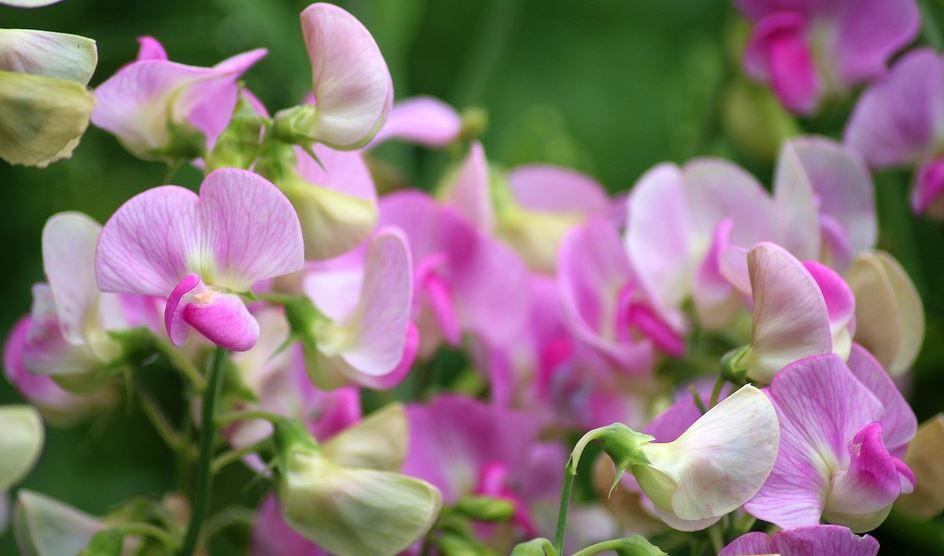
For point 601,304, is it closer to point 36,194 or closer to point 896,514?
point 896,514

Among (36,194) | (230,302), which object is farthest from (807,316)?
(36,194)

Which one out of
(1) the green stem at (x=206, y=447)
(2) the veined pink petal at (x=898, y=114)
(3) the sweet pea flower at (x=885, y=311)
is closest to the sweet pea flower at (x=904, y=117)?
(2) the veined pink petal at (x=898, y=114)

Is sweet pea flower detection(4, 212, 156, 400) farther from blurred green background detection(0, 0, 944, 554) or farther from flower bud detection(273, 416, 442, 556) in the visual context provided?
blurred green background detection(0, 0, 944, 554)

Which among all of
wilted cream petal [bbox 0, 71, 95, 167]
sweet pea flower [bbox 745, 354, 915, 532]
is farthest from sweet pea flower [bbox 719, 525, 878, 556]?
wilted cream petal [bbox 0, 71, 95, 167]

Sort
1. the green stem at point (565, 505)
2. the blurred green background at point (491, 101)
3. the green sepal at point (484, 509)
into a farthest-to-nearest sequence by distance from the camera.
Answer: the blurred green background at point (491, 101) < the green sepal at point (484, 509) < the green stem at point (565, 505)

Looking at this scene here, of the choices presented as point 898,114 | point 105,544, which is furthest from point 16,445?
point 898,114

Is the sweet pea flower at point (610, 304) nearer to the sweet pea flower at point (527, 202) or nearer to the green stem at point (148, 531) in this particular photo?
the sweet pea flower at point (527, 202)
